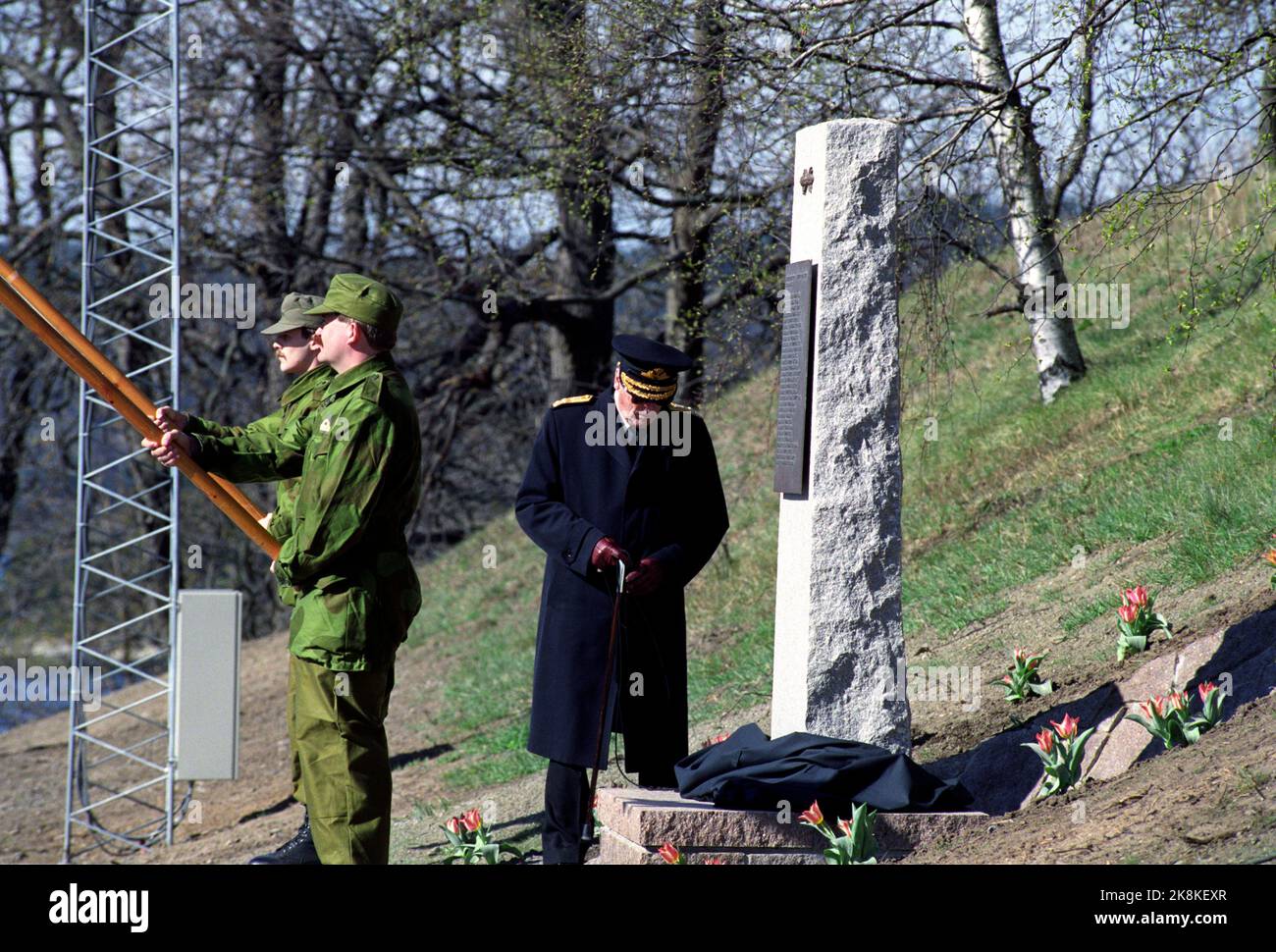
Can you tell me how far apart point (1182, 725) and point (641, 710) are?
1901 millimetres

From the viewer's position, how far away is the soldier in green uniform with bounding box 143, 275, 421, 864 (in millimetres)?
4721

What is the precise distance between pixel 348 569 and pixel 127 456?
5.10 meters

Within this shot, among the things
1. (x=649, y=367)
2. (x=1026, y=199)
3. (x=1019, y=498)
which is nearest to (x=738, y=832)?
(x=649, y=367)

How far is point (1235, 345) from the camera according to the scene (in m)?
10.4

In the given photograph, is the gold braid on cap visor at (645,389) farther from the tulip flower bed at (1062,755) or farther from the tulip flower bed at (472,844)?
the tulip flower bed at (472,844)

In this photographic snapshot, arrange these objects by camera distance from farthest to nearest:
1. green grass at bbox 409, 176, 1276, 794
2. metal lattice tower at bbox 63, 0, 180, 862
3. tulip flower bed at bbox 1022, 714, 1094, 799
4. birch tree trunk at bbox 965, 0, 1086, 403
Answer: metal lattice tower at bbox 63, 0, 180, 862, birch tree trunk at bbox 965, 0, 1086, 403, green grass at bbox 409, 176, 1276, 794, tulip flower bed at bbox 1022, 714, 1094, 799

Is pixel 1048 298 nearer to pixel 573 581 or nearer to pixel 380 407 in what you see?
pixel 573 581

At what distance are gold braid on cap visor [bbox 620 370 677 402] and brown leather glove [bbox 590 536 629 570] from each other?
0.54 meters

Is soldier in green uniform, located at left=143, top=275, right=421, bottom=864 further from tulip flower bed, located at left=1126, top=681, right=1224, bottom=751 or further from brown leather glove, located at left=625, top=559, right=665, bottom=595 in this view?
tulip flower bed, located at left=1126, top=681, right=1224, bottom=751

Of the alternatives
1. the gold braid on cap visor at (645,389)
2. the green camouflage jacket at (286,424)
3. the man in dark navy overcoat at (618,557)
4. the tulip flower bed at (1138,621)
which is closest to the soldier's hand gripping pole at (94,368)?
the green camouflage jacket at (286,424)

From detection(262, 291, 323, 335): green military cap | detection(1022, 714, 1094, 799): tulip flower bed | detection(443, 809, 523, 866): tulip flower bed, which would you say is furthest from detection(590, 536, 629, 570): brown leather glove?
detection(1022, 714, 1094, 799): tulip flower bed

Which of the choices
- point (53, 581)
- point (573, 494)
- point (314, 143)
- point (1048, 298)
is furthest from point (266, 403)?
point (573, 494)

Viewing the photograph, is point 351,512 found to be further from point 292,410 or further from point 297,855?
point 297,855

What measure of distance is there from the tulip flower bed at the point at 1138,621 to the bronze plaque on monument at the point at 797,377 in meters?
1.48
